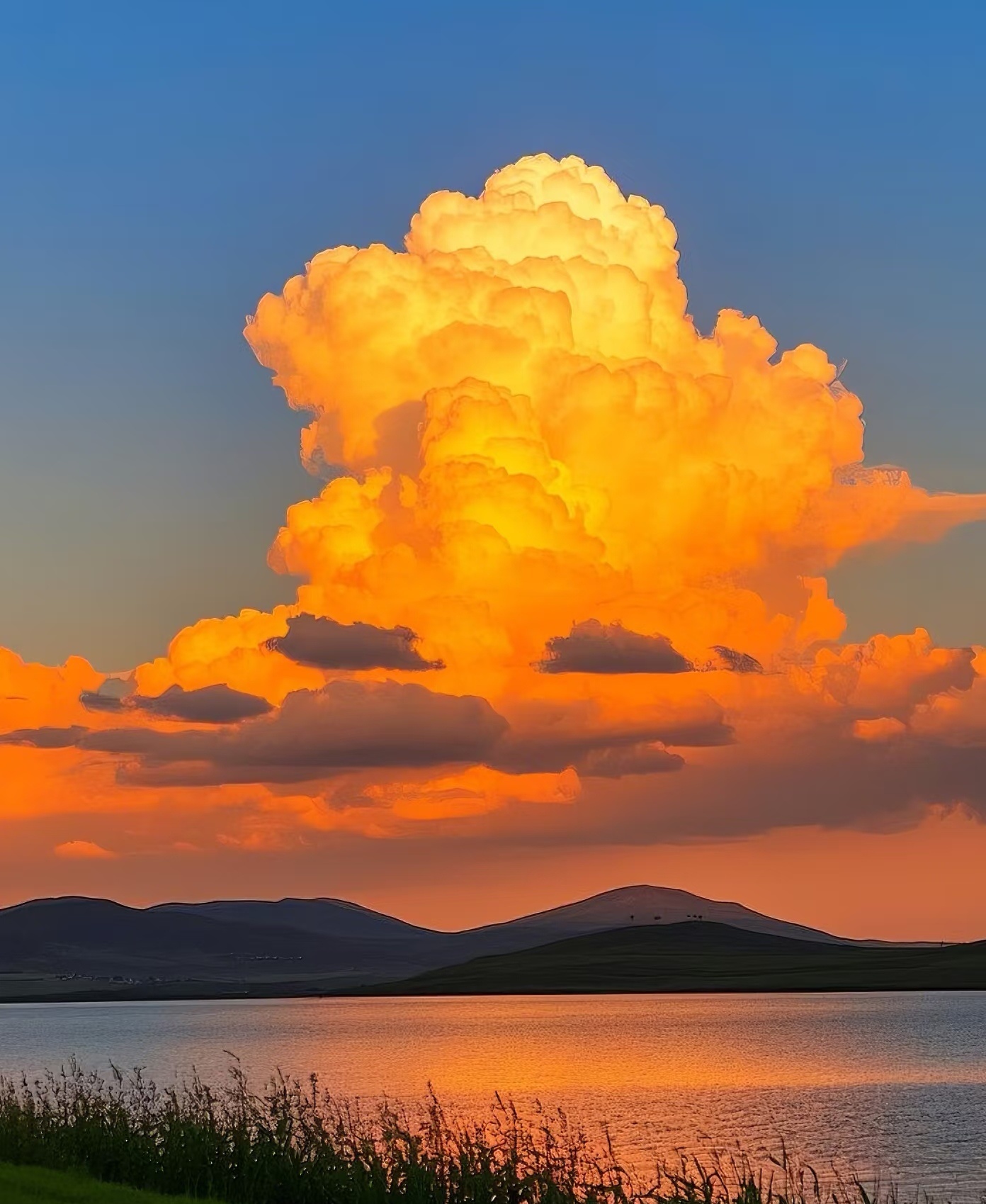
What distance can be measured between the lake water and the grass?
2897 centimetres

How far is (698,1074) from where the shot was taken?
116 metres

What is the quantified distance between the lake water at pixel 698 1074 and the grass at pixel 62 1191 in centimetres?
2897

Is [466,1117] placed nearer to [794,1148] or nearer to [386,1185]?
[794,1148]

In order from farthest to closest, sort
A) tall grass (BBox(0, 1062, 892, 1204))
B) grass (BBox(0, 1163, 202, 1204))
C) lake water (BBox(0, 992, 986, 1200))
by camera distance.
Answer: lake water (BBox(0, 992, 986, 1200))
tall grass (BBox(0, 1062, 892, 1204))
grass (BBox(0, 1163, 202, 1204))

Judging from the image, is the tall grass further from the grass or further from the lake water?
the lake water

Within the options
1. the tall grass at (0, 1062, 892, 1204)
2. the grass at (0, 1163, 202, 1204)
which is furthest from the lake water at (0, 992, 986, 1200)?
the grass at (0, 1163, 202, 1204)

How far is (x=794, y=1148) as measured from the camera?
67.9 meters

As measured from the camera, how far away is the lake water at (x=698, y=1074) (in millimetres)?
69625

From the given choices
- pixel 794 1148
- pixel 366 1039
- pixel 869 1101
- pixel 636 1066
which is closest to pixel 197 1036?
pixel 366 1039

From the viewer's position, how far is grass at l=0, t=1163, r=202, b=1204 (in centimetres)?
3334

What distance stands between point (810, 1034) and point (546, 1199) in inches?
5624

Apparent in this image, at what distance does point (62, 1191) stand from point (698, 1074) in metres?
87.0

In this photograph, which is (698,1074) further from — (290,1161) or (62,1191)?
(62,1191)

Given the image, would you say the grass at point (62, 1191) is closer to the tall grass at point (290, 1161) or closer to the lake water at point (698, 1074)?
the tall grass at point (290, 1161)
